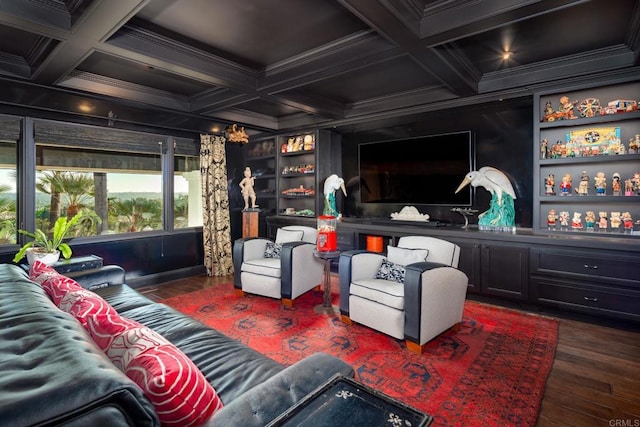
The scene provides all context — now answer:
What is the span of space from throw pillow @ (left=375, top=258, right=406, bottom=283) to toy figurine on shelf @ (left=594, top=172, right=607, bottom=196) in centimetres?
209

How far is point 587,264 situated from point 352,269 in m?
2.08

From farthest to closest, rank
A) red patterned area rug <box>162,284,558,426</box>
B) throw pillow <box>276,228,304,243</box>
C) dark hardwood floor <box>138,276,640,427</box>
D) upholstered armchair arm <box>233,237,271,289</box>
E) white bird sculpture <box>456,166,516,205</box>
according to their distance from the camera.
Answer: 1. throw pillow <box>276,228,304,243</box>
2. upholstered armchair arm <box>233,237,271,289</box>
3. white bird sculpture <box>456,166,516,205</box>
4. red patterned area rug <box>162,284,558,426</box>
5. dark hardwood floor <box>138,276,640,427</box>

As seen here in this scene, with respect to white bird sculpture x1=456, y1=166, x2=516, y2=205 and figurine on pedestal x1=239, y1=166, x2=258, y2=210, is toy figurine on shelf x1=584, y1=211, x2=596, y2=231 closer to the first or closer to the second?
white bird sculpture x1=456, y1=166, x2=516, y2=205

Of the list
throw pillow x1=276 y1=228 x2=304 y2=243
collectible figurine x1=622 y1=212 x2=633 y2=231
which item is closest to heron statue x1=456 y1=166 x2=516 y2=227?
collectible figurine x1=622 y1=212 x2=633 y2=231

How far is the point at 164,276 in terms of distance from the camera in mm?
4719

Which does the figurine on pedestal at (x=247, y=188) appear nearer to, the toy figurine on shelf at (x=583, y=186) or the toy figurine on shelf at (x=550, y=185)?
the toy figurine on shelf at (x=550, y=185)

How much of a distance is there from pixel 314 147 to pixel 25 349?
4.70m

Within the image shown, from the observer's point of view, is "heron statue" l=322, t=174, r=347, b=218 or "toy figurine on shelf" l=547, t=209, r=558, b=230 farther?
"heron statue" l=322, t=174, r=347, b=218

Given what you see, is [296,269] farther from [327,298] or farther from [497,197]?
[497,197]

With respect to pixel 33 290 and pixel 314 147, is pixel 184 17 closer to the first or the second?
pixel 33 290

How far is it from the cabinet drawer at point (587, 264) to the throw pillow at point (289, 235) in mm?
2427

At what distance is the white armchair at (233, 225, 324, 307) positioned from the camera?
349cm

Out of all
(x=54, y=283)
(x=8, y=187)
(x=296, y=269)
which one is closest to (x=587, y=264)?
(x=296, y=269)

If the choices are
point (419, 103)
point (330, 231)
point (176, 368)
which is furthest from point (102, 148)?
point (176, 368)
